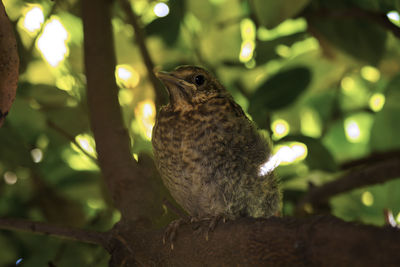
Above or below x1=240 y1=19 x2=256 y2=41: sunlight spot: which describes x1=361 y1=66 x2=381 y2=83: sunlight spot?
below

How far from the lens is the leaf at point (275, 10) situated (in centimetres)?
113

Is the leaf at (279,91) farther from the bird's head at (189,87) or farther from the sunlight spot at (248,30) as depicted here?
the sunlight spot at (248,30)

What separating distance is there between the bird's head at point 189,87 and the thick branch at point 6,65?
1.87 ft

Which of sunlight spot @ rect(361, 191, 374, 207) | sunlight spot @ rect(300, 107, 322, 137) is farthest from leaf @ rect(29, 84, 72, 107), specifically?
sunlight spot @ rect(361, 191, 374, 207)

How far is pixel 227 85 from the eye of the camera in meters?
1.58

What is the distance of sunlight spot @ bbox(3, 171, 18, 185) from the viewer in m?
1.51

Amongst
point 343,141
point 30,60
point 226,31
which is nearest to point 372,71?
point 343,141

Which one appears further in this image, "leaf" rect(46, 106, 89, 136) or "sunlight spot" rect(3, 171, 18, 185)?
"sunlight spot" rect(3, 171, 18, 185)

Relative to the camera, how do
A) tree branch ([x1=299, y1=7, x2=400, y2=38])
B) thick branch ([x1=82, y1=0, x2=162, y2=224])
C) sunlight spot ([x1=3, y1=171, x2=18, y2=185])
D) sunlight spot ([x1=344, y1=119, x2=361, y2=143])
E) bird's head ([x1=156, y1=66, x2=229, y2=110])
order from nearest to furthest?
thick branch ([x1=82, y1=0, x2=162, y2=224]) < tree branch ([x1=299, y1=7, x2=400, y2=38]) < bird's head ([x1=156, y1=66, x2=229, y2=110]) < sunlight spot ([x1=3, y1=171, x2=18, y2=185]) < sunlight spot ([x1=344, y1=119, x2=361, y2=143])

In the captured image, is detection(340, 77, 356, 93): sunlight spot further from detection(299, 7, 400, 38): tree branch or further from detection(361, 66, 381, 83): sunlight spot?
detection(299, 7, 400, 38): tree branch

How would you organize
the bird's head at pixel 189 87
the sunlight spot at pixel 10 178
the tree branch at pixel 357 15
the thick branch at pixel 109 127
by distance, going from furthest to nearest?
the sunlight spot at pixel 10 178 → the bird's head at pixel 189 87 → the tree branch at pixel 357 15 → the thick branch at pixel 109 127

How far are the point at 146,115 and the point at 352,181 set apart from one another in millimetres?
626

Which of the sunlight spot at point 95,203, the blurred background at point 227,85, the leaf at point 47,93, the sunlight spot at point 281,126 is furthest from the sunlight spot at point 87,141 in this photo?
the sunlight spot at point 281,126

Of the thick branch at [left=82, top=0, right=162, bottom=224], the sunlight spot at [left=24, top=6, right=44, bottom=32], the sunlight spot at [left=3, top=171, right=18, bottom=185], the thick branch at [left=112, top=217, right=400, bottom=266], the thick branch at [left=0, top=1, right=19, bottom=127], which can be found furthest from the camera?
the sunlight spot at [left=3, top=171, right=18, bottom=185]
